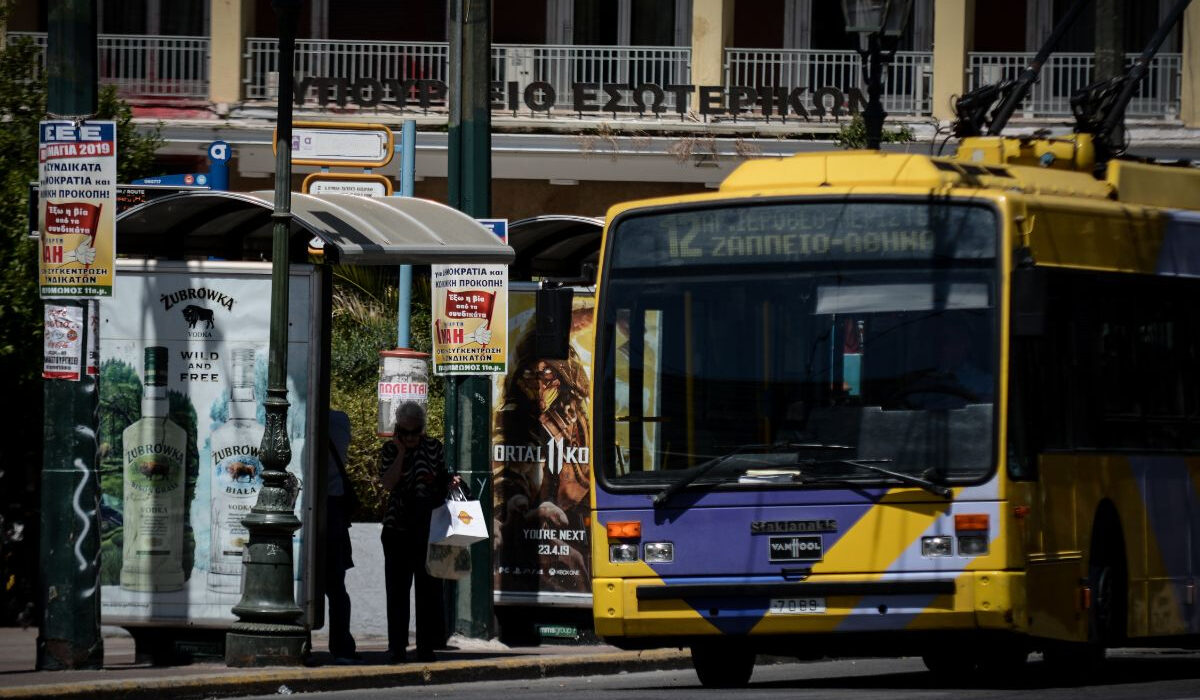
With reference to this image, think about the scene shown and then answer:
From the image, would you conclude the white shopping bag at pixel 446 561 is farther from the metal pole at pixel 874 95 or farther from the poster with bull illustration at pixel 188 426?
the metal pole at pixel 874 95

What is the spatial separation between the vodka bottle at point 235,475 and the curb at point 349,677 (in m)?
1.12

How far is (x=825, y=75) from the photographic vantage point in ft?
93.5

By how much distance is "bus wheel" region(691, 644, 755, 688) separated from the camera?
12742mm

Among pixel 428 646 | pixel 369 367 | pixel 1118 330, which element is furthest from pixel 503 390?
pixel 369 367

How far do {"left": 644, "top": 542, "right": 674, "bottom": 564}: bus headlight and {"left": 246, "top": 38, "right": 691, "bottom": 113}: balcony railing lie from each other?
659 inches

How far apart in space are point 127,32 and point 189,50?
1438 mm

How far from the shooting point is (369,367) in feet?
79.5

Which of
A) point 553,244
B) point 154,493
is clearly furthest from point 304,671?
point 553,244

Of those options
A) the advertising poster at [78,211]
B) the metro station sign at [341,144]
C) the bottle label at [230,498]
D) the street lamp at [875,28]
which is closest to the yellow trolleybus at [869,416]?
the bottle label at [230,498]

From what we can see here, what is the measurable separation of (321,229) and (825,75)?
16.4m

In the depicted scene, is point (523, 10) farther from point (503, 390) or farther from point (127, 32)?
point (503, 390)

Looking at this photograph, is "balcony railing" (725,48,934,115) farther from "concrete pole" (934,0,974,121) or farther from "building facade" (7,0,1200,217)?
"concrete pole" (934,0,974,121)

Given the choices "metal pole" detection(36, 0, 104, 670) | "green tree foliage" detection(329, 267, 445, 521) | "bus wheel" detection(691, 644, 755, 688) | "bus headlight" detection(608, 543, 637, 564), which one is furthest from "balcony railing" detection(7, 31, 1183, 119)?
"bus headlight" detection(608, 543, 637, 564)

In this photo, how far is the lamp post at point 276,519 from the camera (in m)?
12.9
